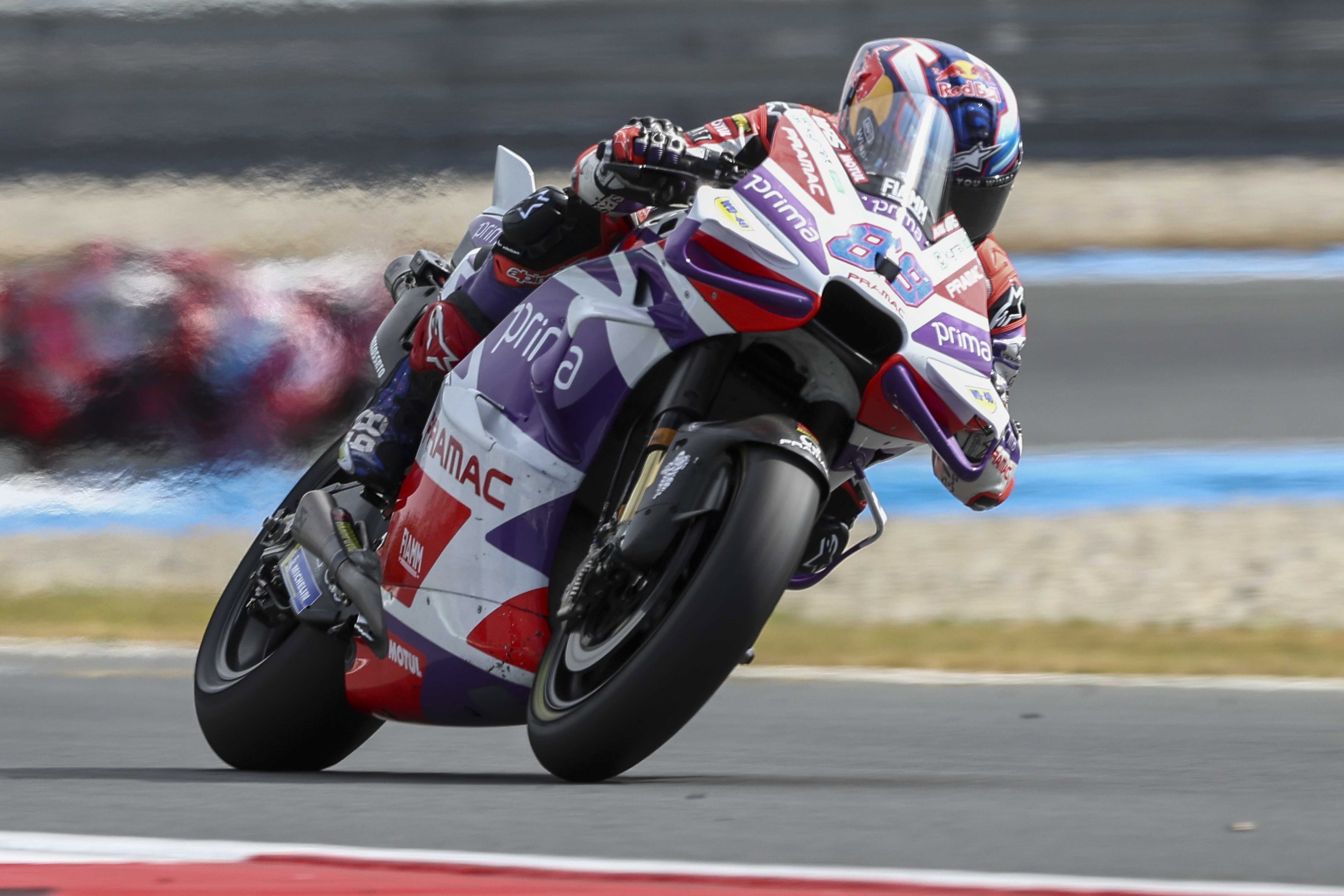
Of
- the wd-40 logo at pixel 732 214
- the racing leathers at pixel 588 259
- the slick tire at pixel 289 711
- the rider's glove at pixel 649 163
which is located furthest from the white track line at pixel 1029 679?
the wd-40 logo at pixel 732 214

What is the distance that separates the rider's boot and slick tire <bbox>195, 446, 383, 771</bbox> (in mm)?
987

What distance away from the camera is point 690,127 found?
9836 millimetres

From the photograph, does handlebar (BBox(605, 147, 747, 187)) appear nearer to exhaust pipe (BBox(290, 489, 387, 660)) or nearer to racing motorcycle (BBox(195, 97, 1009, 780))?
racing motorcycle (BBox(195, 97, 1009, 780))

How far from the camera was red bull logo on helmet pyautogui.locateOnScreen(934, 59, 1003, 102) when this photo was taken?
300 cm

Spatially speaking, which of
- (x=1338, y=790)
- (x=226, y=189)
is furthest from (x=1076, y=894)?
(x=226, y=189)

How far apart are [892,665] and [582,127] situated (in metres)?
5.27

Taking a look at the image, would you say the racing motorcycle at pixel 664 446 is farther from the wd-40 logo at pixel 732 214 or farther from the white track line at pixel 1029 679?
the white track line at pixel 1029 679

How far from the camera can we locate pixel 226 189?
849cm

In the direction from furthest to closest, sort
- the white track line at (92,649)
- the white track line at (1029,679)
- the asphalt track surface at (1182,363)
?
the asphalt track surface at (1182,363) → the white track line at (92,649) → the white track line at (1029,679)

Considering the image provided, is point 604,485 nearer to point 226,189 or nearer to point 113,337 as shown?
point 113,337

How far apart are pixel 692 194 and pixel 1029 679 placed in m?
2.62

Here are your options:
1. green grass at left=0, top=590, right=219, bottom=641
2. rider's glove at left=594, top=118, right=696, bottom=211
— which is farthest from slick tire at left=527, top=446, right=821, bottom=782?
green grass at left=0, top=590, right=219, bottom=641

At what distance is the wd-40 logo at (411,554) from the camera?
3.16 metres

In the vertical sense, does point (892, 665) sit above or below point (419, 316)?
below
